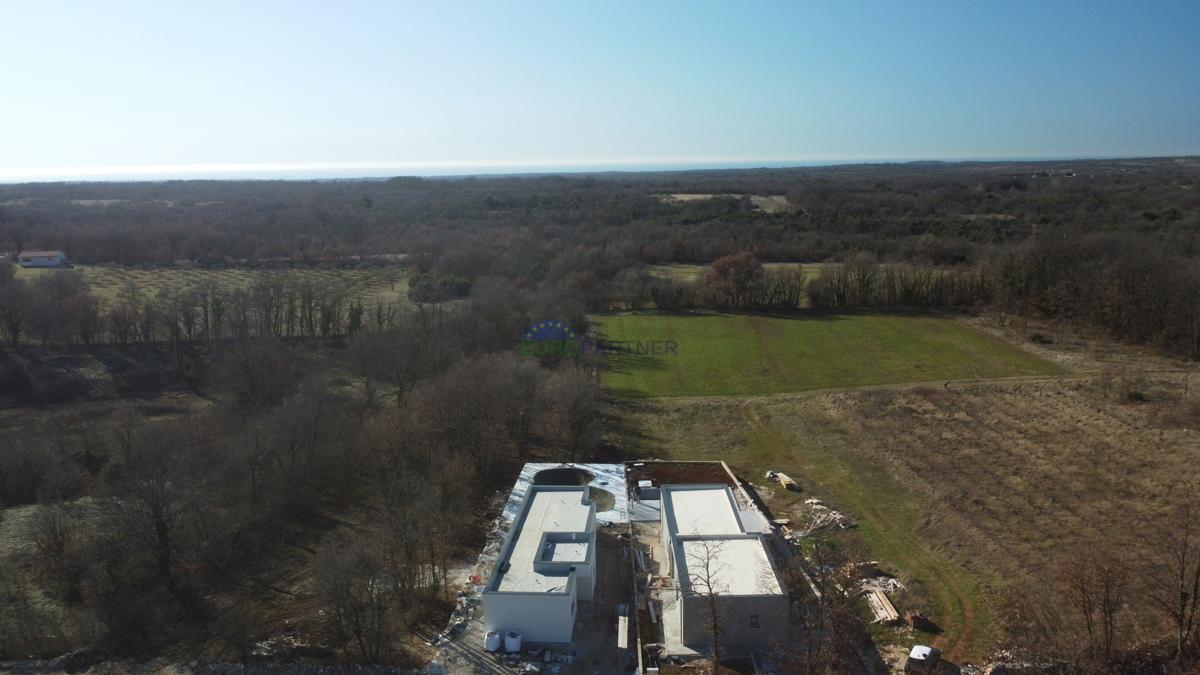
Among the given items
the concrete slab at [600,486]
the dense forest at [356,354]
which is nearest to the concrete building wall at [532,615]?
the dense forest at [356,354]

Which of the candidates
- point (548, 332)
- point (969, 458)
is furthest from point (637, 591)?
point (548, 332)

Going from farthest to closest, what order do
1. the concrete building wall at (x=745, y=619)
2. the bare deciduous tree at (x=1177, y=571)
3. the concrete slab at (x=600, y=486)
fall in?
the concrete slab at (x=600, y=486), the concrete building wall at (x=745, y=619), the bare deciduous tree at (x=1177, y=571)

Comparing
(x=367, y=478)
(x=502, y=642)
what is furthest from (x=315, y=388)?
(x=502, y=642)

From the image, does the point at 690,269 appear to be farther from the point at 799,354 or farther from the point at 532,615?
the point at 532,615

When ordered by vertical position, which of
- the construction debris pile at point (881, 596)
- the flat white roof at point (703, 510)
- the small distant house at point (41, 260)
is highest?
the small distant house at point (41, 260)

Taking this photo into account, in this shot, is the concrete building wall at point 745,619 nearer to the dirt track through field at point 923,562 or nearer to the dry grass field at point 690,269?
the dirt track through field at point 923,562
